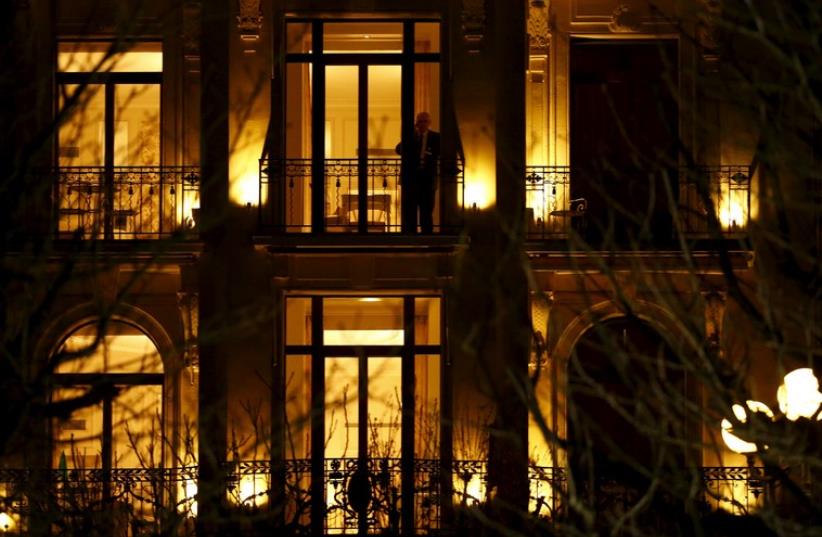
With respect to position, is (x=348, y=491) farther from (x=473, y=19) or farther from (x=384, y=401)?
(x=473, y=19)

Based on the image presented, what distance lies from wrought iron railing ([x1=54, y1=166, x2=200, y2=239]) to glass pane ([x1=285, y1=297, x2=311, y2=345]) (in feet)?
5.80

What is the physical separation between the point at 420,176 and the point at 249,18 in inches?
124

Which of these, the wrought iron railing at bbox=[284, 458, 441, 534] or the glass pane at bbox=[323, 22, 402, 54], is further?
the glass pane at bbox=[323, 22, 402, 54]

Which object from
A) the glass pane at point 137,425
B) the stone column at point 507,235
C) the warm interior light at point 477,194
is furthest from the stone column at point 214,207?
the stone column at point 507,235

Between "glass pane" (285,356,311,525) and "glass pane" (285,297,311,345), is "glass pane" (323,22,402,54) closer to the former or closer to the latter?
"glass pane" (285,297,311,345)

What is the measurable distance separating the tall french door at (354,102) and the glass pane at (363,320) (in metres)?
1.00

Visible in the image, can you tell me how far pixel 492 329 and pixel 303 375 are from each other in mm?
2707

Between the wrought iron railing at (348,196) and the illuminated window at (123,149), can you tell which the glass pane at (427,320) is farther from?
the illuminated window at (123,149)

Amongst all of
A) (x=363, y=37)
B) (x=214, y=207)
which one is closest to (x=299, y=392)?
(x=214, y=207)

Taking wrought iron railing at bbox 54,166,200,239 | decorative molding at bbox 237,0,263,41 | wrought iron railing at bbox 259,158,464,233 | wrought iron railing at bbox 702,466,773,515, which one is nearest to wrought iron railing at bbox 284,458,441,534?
wrought iron railing at bbox 259,158,464,233

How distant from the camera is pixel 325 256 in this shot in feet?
74.6

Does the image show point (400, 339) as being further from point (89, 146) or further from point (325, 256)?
point (89, 146)

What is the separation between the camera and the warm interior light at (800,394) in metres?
15.8

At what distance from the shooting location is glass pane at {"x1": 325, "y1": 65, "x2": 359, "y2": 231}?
75.9 ft
